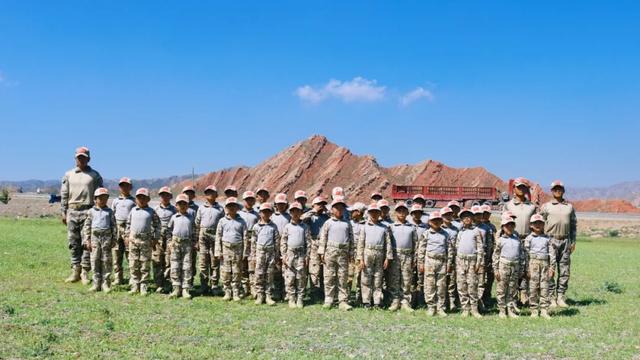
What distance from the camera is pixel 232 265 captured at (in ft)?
42.0

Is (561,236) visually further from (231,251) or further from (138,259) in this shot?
(138,259)

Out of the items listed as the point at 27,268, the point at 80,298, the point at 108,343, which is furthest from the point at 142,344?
the point at 27,268

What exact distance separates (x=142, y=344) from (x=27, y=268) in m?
9.07

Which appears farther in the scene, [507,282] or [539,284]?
[539,284]

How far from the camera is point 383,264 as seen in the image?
1241cm

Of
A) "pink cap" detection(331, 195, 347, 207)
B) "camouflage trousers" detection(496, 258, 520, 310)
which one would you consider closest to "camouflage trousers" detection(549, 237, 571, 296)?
"camouflage trousers" detection(496, 258, 520, 310)

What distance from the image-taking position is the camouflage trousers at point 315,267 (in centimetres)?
1352

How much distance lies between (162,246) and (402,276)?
5.65 metres

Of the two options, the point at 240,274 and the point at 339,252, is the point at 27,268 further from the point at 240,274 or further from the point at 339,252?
the point at 339,252

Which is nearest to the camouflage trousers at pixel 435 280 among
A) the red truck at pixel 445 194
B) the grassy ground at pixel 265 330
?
the grassy ground at pixel 265 330

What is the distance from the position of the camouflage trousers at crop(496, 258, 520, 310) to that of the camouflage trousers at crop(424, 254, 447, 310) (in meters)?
1.10

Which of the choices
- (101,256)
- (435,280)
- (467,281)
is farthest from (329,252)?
(101,256)

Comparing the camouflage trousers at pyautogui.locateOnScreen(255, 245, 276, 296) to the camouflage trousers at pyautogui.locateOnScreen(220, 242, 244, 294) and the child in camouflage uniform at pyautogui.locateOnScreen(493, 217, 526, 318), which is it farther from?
the child in camouflage uniform at pyautogui.locateOnScreen(493, 217, 526, 318)

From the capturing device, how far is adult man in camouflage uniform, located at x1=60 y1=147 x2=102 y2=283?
14133 millimetres
